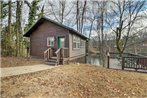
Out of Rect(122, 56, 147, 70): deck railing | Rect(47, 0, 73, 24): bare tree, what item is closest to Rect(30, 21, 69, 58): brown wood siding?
Rect(122, 56, 147, 70): deck railing

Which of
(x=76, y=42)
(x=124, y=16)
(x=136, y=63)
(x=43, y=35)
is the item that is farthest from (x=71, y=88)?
(x=124, y=16)

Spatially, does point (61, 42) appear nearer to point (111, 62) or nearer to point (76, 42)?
point (76, 42)

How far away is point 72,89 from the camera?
6121 millimetres

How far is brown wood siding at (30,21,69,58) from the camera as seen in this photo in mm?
15273

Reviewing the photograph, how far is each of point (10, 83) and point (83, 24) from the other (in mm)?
26305

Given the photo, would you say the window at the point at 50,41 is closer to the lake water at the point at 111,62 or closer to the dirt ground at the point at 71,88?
the lake water at the point at 111,62

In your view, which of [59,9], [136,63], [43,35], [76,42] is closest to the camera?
[136,63]

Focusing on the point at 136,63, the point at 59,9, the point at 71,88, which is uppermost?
the point at 59,9

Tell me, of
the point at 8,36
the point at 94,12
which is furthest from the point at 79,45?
the point at 94,12

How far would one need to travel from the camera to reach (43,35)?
1716 centimetres

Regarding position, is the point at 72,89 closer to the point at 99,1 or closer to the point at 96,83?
the point at 96,83

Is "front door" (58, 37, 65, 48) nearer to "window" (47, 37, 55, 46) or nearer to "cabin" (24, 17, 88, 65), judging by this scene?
"cabin" (24, 17, 88, 65)

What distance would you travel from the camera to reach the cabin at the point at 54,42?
1391cm

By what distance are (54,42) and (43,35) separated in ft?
7.15
